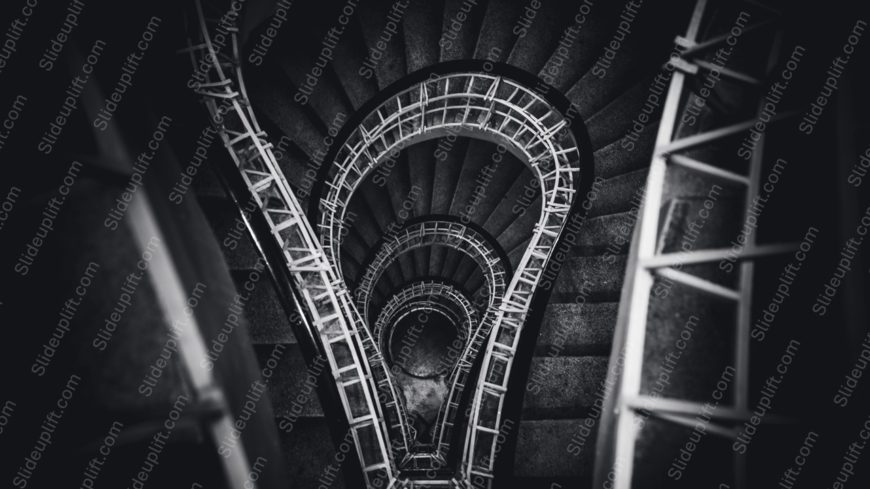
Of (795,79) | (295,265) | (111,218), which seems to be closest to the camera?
(111,218)

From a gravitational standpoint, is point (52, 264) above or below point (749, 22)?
below

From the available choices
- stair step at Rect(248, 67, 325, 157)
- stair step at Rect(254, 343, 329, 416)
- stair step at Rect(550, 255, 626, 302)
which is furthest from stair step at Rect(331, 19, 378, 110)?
stair step at Rect(550, 255, 626, 302)

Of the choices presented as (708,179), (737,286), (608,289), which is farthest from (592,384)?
(708,179)

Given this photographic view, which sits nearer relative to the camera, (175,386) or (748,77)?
(175,386)

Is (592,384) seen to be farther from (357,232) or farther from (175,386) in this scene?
(357,232)

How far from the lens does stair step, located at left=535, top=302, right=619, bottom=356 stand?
6391 mm

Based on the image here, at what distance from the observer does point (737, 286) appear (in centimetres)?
299

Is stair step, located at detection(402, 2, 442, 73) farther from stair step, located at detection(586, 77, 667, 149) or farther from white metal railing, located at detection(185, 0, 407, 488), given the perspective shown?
stair step, located at detection(586, 77, 667, 149)

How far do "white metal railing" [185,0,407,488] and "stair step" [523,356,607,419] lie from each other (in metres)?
2.38

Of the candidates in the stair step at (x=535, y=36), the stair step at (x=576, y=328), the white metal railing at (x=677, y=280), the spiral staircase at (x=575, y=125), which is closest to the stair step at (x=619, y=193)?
the spiral staircase at (x=575, y=125)

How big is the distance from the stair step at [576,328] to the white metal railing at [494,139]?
2.63 ft

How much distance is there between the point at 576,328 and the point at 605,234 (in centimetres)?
163

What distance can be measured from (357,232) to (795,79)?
409 inches

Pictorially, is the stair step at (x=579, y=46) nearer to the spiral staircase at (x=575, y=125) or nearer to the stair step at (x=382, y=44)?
the spiral staircase at (x=575, y=125)
